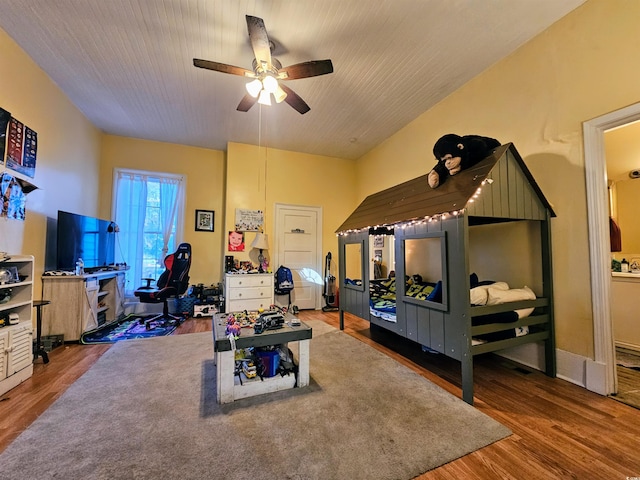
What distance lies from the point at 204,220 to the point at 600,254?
205 inches

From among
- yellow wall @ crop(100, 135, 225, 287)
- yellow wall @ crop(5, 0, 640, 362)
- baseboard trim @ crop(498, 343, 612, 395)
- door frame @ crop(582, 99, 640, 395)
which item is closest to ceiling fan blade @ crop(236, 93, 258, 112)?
yellow wall @ crop(5, 0, 640, 362)

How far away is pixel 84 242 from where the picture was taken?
352cm

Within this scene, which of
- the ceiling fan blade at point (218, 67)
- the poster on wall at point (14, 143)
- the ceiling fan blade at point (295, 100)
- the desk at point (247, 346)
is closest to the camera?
the desk at point (247, 346)

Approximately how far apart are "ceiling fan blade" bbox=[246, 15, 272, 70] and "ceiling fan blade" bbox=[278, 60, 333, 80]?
148 millimetres

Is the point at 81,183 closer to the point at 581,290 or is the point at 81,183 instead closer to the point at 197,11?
the point at 197,11

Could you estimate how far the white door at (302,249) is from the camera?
499cm

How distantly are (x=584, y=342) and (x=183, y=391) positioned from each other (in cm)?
314

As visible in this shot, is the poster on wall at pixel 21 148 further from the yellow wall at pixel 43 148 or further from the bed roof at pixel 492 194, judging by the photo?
the bed roof at pixel 492 194

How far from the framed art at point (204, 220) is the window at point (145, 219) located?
28 cm

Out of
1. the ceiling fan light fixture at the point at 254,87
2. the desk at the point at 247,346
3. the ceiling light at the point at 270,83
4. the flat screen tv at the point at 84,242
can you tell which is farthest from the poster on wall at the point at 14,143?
the desk at the point at 247,346

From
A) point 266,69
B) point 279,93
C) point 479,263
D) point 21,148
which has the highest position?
point 266,69

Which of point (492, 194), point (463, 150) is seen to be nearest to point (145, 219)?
point (463, 150)

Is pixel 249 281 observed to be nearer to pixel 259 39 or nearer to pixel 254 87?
pixel 254 87

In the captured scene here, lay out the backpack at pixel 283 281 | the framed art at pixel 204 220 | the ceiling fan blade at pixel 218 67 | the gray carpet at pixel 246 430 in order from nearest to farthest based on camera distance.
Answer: the gray carpet at pixel 246 430, the ceiling fan blade at pixel 218 67, the backpack at pixel 283 281, the framed art at pixel 204 220
